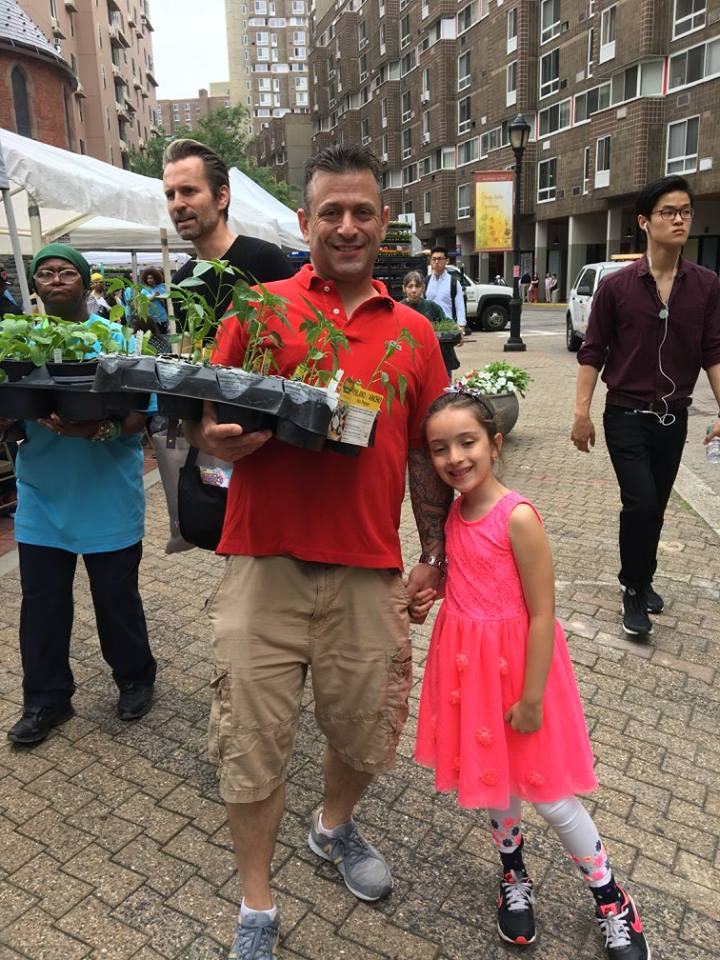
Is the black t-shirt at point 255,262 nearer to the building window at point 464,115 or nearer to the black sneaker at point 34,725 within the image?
the black sneaker at point 34,725

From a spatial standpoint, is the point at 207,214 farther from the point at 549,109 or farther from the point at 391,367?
the point at 549,109

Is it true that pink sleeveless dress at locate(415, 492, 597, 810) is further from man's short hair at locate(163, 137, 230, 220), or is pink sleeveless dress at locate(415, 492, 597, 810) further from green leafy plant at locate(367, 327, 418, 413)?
man's short hair at locate(163, 137, 230, 220)

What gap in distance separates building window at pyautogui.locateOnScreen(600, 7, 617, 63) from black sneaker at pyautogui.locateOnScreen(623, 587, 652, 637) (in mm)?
36264

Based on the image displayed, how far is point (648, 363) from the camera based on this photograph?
373 cm

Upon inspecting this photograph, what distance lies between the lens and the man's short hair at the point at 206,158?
287 cm

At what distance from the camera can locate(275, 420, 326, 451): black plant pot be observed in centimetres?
169

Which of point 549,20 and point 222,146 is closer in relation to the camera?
point 549,20

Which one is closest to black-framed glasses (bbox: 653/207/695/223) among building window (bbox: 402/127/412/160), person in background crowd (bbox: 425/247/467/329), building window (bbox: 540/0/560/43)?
person in background crowd (bbox: 425/247/467/329)

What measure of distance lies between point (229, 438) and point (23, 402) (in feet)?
3.27

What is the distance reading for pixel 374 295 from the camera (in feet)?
6.92

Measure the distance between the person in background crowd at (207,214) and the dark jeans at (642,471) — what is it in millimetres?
1974

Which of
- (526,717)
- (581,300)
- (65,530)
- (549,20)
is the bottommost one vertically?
(526,717)

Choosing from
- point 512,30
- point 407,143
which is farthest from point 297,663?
point 407,143

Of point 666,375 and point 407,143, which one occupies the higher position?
point 407,143
